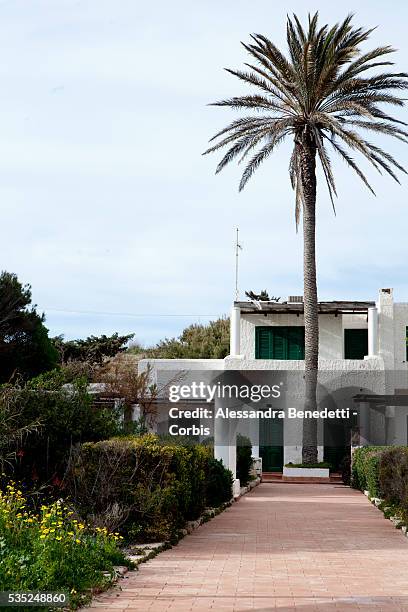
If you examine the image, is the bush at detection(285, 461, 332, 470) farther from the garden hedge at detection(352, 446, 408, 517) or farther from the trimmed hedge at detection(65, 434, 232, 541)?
the trimmed hedge at detection(65, 434, 232, 541)

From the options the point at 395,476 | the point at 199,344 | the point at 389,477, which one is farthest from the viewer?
the point at 199,344

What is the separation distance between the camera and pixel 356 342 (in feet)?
131

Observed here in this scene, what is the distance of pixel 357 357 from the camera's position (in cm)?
3962

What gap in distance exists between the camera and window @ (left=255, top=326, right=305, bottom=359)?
39094 mm

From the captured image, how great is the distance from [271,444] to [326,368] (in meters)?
3.75

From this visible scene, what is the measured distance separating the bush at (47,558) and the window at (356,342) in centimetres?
3034

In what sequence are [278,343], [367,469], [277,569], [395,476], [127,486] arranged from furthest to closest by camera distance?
[278,343], [367,469], [395,476], [127,486], [277,569]

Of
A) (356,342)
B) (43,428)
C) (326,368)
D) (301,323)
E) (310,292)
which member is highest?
(310,292)

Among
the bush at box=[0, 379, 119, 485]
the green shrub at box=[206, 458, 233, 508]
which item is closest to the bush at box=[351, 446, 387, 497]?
the green shrub at box=[206, 458, 233, 508]

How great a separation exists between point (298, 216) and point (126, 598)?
2741cm

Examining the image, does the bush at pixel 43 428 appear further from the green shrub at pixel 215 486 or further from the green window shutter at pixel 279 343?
the green window shutter at pixel 279 343

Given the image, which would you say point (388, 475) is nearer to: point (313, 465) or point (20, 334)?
point (313, 465)

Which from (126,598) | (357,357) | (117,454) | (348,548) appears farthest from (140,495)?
(357,357)

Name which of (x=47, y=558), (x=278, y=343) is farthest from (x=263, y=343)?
(x=47, y=558)
